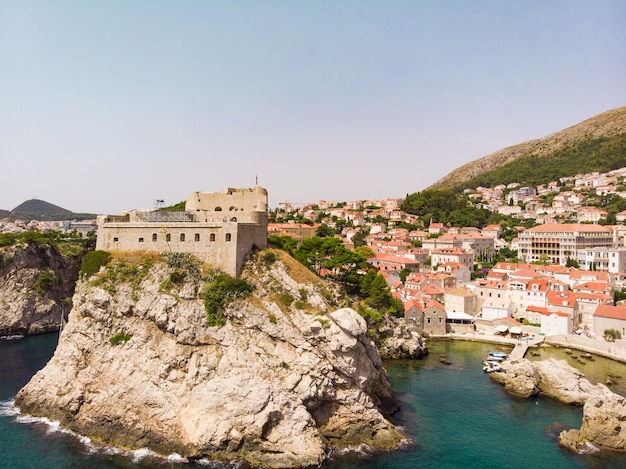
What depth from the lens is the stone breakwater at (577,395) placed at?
24.7 meters

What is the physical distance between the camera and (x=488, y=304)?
54.0m

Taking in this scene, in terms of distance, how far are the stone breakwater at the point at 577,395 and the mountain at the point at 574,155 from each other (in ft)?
449

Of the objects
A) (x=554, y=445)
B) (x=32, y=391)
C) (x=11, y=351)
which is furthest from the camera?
(x=11, y=351)

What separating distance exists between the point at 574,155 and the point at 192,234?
573 feet

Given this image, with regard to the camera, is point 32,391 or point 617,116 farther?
point 617,116

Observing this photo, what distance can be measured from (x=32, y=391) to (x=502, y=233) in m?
91.9

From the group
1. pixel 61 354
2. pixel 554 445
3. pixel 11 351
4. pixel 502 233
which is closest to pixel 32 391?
pixel 61 354

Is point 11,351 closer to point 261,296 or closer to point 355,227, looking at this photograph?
point 261,296

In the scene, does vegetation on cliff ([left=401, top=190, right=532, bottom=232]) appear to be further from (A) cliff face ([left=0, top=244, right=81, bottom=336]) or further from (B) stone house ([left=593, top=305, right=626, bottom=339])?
(A) cliff face ([left=0, top=244, right=81, bottom=336])

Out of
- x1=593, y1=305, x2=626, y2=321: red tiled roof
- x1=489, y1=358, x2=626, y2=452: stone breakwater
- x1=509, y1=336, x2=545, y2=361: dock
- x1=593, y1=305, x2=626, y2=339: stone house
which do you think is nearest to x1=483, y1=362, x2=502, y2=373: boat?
x1=489, y1=358, x2=626, y2=452: stone breakwater

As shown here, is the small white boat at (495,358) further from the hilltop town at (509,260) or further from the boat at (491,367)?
the hilltop town at (509,260)

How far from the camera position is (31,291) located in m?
51.4

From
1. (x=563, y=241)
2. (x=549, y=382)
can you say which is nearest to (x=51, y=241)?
(x=549, y=382)

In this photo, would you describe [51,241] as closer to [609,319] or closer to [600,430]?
[600,430]
